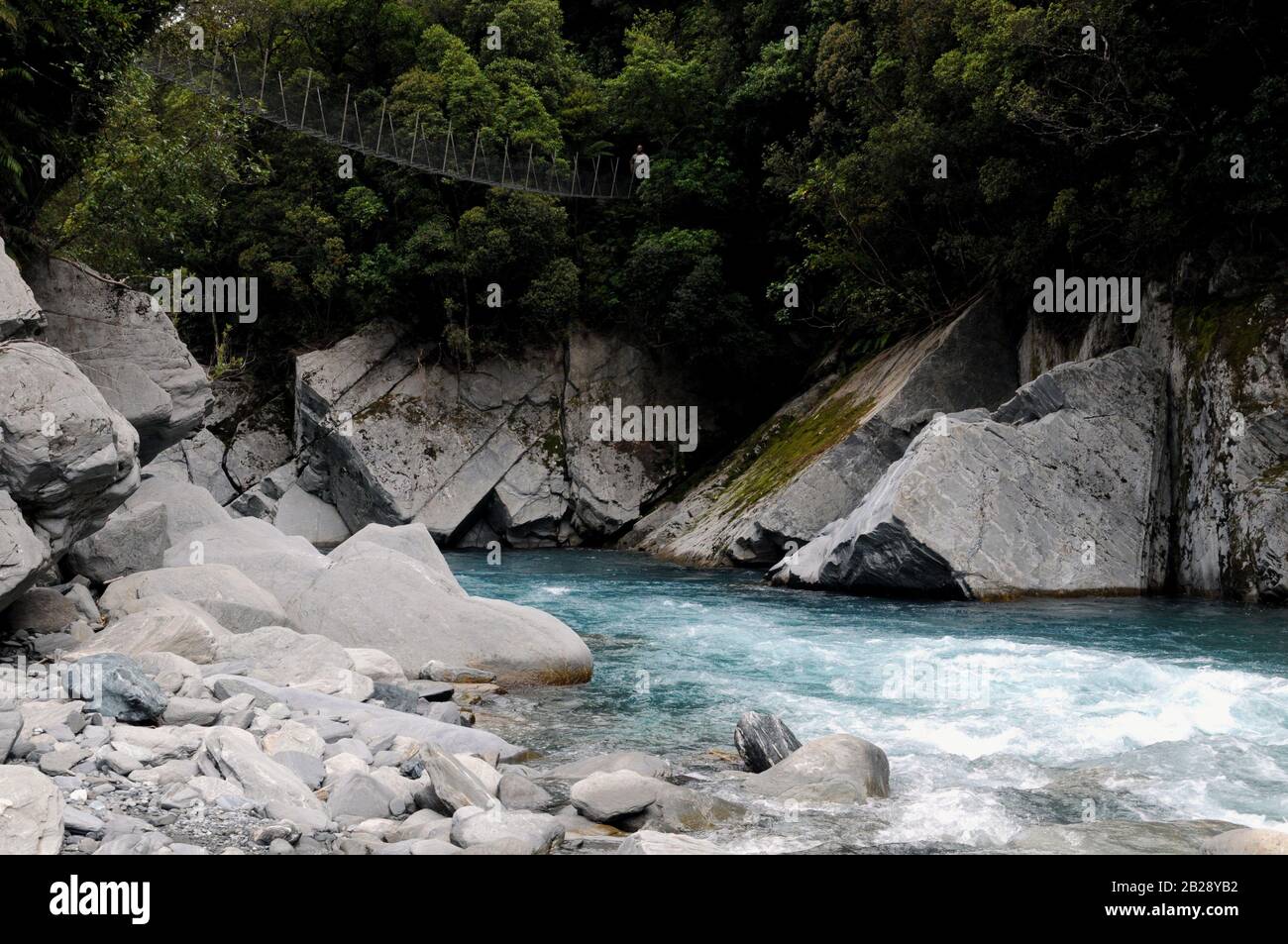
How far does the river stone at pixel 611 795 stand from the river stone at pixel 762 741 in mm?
1330

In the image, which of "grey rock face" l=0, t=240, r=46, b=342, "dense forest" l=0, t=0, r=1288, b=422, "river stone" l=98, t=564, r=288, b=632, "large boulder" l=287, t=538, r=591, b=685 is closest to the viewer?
"grey rock face" l=0, t=240, r=46, b=342

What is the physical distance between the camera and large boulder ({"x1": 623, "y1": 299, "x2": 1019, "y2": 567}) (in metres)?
24.0

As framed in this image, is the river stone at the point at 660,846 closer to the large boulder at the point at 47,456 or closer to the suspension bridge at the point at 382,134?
the large boulder at the point at 47,456

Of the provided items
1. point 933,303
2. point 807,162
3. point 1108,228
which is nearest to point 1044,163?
point 1108,228

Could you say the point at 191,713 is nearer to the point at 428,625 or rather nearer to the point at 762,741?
the point at 762,741

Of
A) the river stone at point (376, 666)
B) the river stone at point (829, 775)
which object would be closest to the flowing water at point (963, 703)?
the river stone at point (829, 775)

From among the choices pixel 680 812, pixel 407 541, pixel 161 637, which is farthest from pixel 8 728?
pixel 407 541

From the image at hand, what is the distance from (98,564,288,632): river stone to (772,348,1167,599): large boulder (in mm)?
10764

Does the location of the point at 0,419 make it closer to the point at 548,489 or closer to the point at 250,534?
the point at 250,534

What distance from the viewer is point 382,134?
1220 inches

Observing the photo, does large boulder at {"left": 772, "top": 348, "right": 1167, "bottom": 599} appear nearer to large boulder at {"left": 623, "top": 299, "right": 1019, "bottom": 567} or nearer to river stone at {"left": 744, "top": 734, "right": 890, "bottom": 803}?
large boulder at {"left": 623, "top": 299, "right": 1019, "bottom": 567}

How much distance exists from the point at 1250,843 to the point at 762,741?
138 inches

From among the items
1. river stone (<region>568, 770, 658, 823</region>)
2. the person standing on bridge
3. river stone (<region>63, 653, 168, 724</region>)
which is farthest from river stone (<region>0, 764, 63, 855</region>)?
the person standing on bridge

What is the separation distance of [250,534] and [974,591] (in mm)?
11614
